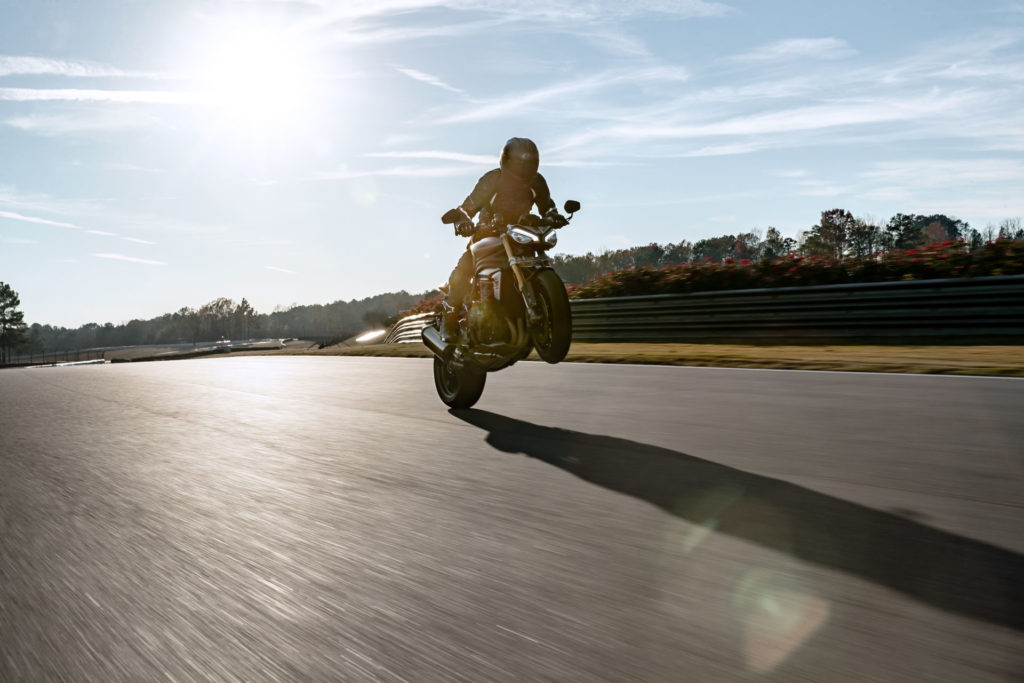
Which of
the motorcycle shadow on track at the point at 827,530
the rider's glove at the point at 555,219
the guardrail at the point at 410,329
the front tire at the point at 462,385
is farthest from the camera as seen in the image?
the guardrail at the point at 410,329

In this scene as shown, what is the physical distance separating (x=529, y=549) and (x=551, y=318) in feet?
12.4

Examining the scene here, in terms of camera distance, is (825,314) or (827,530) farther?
(825,314)

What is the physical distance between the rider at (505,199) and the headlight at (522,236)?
43cm

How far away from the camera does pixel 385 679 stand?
2.21 metres

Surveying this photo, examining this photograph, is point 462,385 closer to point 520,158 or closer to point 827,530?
point 520,158

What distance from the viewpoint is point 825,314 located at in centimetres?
1655

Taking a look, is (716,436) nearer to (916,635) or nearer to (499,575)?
(499,575)

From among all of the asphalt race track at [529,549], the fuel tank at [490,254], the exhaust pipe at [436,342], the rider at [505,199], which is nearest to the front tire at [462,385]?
the exhaust pipe at [436,342]

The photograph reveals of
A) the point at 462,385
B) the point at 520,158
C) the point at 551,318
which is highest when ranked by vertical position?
the point at 520,158

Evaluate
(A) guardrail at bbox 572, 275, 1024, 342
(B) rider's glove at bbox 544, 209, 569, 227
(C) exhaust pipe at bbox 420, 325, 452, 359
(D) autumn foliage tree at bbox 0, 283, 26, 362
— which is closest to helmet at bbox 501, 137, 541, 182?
(B) rider's glove at bbox 544, 209, 569, 227

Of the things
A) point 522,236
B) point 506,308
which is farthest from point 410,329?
point 522,236

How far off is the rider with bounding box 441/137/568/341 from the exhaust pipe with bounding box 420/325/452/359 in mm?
78

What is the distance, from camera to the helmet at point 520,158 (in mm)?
7832

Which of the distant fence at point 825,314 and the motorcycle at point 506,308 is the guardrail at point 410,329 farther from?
the motorcycle at point 506,308
